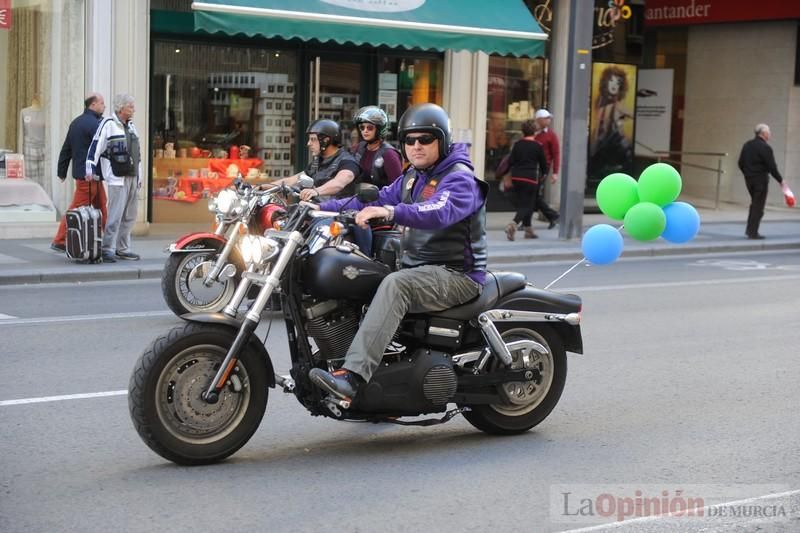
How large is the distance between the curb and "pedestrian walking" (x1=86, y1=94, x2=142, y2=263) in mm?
708

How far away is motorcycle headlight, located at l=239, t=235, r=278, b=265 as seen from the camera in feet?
18.5

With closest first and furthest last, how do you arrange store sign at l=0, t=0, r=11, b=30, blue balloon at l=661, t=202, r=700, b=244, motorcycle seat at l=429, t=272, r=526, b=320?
motorcycle seat at l=429, t=272, r=526, b=320, blue balloon at l=661, t=202, r=700, b=244, store sign at l=0, t=0, r=11, b=30

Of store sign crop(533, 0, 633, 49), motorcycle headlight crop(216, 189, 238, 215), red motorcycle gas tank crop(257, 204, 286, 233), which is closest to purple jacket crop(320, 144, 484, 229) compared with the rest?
motorcycle headlight crop(216, 189, 238, 215)

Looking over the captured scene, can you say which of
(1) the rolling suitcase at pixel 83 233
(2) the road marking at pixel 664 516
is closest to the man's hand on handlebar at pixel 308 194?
(2) the road marking at pixel 664 516

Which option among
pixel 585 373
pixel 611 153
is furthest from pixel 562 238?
pixel 585 373

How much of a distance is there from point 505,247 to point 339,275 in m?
11.0

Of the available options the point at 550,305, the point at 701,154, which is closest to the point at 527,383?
the point at 550,305

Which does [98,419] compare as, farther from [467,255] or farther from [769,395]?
[769,395]

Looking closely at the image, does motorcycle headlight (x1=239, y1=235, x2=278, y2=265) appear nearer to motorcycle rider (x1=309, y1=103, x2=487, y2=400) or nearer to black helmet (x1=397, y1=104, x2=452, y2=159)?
motorcycle rider (x1=309, y1=103, x2=487, y2=400)

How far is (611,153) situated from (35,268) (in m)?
13.9

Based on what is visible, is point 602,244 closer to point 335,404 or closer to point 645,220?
point 645,220

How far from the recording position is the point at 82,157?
46.4ft

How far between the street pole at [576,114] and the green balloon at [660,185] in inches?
409

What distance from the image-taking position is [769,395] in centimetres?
Result: 773
